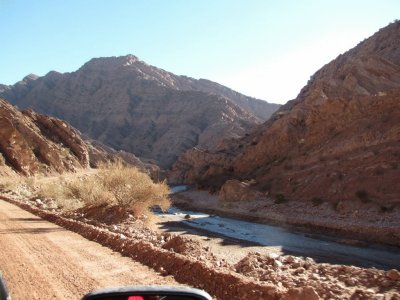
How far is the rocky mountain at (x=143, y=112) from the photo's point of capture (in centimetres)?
14762

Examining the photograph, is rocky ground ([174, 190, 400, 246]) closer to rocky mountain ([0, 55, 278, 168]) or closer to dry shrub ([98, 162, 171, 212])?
dry shrub ([98, 162, 171, 212])

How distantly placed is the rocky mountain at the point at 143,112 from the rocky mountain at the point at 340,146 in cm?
5763

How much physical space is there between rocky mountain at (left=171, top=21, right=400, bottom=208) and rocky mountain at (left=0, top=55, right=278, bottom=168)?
57.6 meters

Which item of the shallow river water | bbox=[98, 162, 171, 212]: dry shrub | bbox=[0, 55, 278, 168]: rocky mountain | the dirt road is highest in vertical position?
bbox=[0, 55, 278, 168]: rocky mountain

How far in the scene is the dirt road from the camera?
9364mm

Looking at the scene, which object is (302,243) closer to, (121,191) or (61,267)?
(121,191)

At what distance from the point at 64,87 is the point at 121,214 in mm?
181843

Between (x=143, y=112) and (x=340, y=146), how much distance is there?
433ft

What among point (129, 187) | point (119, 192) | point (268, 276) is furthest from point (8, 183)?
point (268, 276)

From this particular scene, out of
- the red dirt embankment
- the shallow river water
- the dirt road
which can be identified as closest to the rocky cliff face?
the shallow river water

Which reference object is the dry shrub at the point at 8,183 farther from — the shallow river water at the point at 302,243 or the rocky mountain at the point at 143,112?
the rocky mountain at the point at 143,112

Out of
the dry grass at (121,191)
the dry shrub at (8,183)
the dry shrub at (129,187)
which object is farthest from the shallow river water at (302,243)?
the dry shrub at (8,183)

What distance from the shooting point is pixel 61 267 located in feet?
37.3

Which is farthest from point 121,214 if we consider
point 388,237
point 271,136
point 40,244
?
point 271,136
